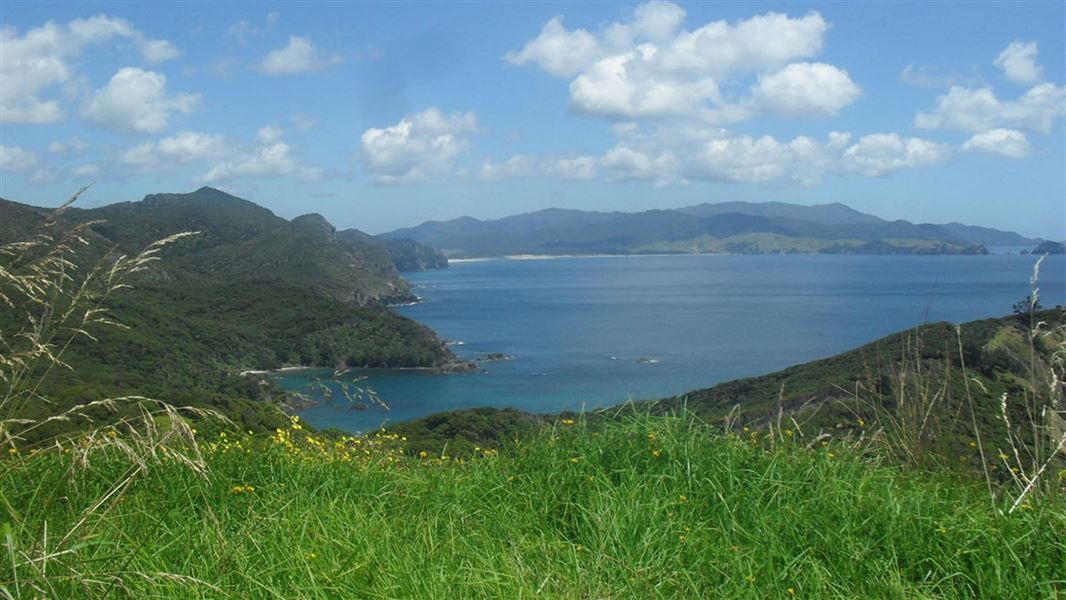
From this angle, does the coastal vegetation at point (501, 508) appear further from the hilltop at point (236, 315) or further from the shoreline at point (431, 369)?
the shoreline at point (431, 369)

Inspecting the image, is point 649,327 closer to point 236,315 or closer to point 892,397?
point 236,315

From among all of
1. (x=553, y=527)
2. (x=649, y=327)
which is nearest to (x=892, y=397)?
(x=553, y=527)

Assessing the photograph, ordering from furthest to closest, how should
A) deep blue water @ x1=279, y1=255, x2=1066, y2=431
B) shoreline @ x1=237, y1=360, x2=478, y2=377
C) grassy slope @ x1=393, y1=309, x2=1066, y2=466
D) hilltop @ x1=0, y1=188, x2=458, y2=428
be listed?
1. shoreline @ x1=237, y1=360, x2=478, y2=377
2. deep blue water @ x1=279, y1=255, x2=1066, y2=431
3. hilltop @ x1=0, y1=188, x2=458, y2=428
4. grassy slope @ x1=393, y1=309, x2=1066, y2=466

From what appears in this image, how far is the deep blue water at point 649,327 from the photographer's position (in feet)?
186

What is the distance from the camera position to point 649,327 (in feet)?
281

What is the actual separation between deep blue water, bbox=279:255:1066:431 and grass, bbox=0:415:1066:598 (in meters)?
21.5

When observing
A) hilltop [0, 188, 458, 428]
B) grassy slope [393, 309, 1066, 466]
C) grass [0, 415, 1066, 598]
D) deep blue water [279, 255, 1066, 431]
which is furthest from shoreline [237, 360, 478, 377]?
grass [0, 415, 1066, 598]

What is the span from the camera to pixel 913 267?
6826 inches

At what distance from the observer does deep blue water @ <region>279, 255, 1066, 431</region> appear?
Result: 56.6 metres

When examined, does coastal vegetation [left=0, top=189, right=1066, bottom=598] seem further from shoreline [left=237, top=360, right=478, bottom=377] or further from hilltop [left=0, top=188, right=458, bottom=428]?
shoreline [left=237, top=360, right=478, bottom=377]

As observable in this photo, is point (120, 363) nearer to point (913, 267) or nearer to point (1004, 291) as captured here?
point (1004, 291)

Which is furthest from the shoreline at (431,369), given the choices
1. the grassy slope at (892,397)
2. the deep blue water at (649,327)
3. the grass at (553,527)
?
the grass at (553,527)

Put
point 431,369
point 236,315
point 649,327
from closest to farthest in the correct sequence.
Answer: point 431,369, point 236,315, point 649,327

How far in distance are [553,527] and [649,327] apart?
82331 mm
